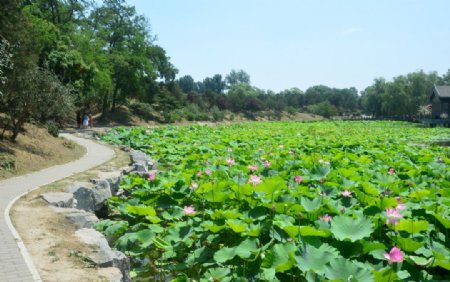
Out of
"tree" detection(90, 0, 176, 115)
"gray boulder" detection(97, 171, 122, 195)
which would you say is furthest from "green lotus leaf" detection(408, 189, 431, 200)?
"tree" detection(90, 0, 176, 115)

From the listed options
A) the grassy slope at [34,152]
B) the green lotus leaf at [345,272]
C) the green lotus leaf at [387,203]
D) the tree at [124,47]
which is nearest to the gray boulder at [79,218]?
the grassy slope at [34,152]

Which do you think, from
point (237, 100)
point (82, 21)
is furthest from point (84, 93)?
point (237, 100)

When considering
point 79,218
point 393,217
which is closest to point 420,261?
point 393,217

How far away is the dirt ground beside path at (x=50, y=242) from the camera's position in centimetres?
381

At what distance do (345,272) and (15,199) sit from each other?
520cm

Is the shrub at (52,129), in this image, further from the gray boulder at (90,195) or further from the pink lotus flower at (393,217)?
the pink lotus flower at (393,217)

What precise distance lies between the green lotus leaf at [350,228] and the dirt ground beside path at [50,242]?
212 cm

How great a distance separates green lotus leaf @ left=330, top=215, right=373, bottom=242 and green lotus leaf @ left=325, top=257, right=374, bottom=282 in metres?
0.56

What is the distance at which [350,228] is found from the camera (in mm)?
3828

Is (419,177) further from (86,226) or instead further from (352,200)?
(86,226)

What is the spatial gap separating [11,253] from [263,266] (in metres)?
2.47

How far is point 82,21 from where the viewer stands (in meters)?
27.0

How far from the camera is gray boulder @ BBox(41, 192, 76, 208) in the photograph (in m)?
6.32

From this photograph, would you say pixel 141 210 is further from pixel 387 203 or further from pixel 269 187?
pixel 387 203
